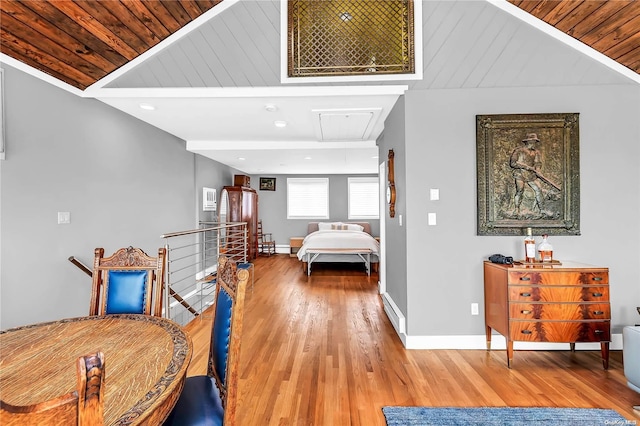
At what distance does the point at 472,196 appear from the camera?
8.96 feet

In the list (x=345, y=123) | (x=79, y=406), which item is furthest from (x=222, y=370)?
(x=345, y=123)

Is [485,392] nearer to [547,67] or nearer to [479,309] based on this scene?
[479,309]

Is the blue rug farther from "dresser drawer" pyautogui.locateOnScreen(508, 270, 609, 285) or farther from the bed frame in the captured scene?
the bed frame

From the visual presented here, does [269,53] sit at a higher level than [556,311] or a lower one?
higher

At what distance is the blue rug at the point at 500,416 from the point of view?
176 centimetres

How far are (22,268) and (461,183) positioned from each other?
373 centimetres

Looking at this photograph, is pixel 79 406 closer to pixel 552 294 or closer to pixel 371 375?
pixel 371 375

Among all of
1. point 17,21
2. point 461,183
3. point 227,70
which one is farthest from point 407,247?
point 17,21

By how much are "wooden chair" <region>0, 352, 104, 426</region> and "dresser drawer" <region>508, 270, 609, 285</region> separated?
266 cm

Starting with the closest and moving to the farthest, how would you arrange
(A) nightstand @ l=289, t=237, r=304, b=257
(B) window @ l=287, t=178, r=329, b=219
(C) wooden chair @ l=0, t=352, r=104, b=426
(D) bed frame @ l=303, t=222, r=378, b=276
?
(C) wooden chair @ l=0, t=352, r=104, b=426
(D) bed frame @ l=303, t=222, r=378, b=276
(A) nightstand @ l=289, t=237, r=304, b=257
(B) window @ l=287, t=178, r=329, b=219

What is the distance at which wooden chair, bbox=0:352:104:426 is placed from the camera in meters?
0.42

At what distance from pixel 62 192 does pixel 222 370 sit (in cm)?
254

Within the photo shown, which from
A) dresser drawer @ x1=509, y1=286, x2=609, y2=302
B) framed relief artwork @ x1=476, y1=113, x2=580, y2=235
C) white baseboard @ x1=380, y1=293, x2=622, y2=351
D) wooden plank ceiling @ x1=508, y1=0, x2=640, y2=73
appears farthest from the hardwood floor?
wooden plank ceiling @ x1=508, y1=0, x2=640, y2=73

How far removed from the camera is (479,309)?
2723 mm
